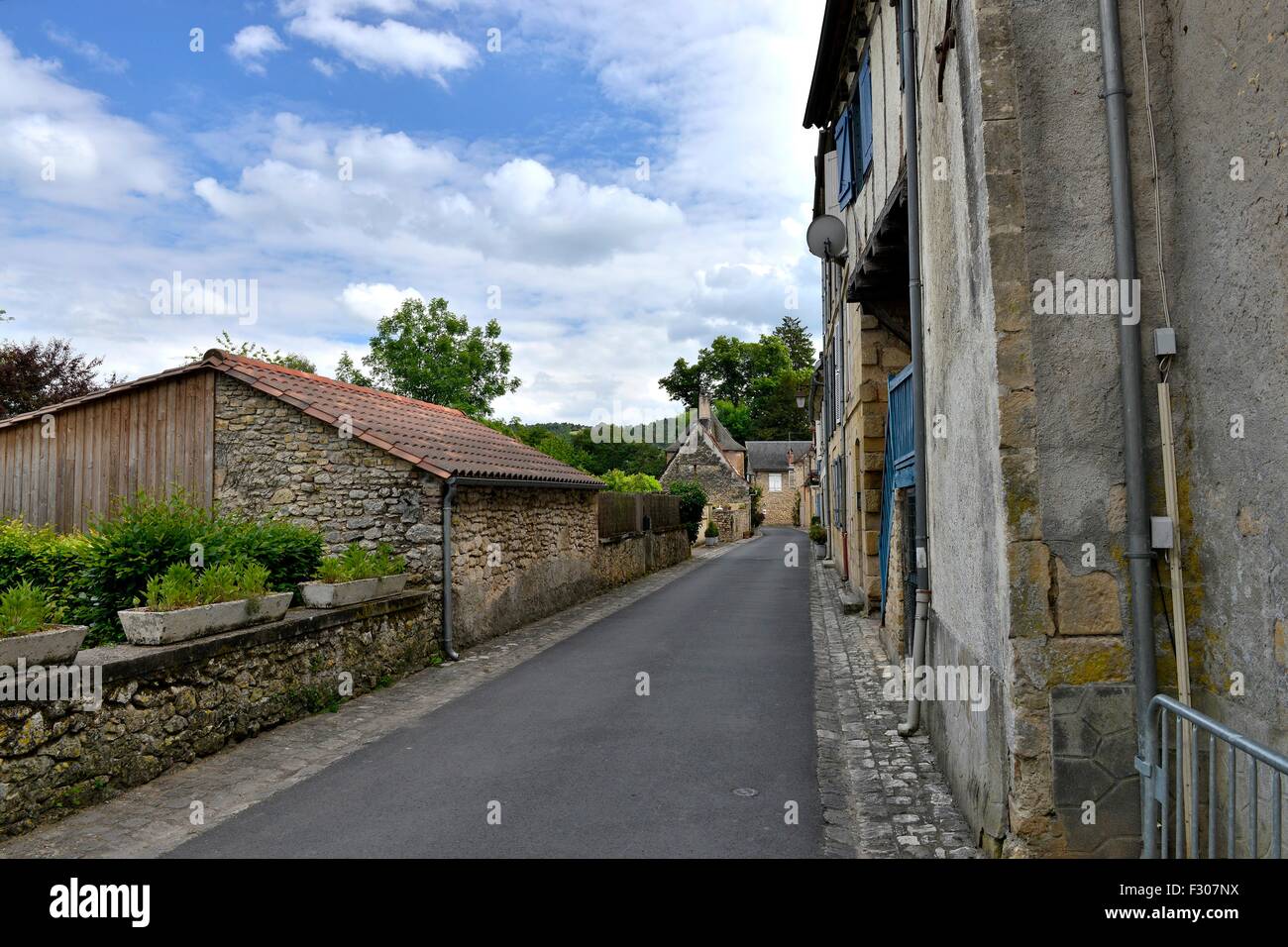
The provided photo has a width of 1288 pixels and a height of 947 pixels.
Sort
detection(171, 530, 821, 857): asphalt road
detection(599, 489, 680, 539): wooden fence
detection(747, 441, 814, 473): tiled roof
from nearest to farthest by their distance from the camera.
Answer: detection(171, 530, 821, 857): asphalt road, detection(599, 489, 680, 539): wooden fence, detection(747, 441, 814, 473): tiled roof

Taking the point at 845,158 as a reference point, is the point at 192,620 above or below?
below

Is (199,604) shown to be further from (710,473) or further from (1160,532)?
(710,473)

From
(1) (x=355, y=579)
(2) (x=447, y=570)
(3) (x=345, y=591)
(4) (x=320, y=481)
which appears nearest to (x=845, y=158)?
(2) (x=447, y=570)

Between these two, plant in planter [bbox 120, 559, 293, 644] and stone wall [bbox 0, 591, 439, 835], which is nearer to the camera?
stone wall [bbox 0, 591, 439, 835]

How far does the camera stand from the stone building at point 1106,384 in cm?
337

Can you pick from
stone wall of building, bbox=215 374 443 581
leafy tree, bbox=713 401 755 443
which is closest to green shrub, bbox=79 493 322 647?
stone wall of building, bbox=215 374 443 581

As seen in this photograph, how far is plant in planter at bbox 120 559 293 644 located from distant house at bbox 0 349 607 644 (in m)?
2.89

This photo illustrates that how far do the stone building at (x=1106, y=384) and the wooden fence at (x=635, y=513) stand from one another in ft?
46.4

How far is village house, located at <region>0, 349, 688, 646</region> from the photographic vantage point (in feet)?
34.1

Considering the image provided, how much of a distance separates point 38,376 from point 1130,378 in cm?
2576

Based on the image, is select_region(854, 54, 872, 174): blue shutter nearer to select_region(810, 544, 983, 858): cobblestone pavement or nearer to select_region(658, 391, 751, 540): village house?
select_region(810, 544, 983, 858): cobblestone pavement

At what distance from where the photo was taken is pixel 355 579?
878 centimetres

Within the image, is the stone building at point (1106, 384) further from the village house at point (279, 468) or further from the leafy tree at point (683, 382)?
the leafy tree at point (683, 382)
